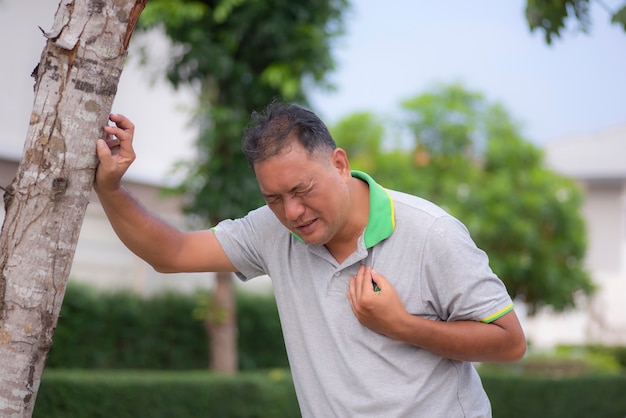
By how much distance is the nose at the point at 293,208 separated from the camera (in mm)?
2365

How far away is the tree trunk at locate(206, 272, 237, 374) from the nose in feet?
22.4

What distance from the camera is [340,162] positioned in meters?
2.51

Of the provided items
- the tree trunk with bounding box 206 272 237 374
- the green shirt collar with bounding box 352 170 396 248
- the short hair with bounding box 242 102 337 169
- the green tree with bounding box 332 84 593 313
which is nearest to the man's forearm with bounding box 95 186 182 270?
the short hair with bounding box 242 102 337 169

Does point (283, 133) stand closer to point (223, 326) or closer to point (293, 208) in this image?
point (293, 208)

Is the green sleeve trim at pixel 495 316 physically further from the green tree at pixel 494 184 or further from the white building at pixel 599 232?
the white building at pixel 599 232

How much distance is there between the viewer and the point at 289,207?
2.37 metres

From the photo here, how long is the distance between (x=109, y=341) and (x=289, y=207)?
769 centimetres

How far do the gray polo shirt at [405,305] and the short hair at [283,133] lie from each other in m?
0.24

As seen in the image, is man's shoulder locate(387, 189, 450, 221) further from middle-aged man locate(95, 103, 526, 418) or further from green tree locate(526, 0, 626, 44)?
green tree locate(526, 0, 626, 44)

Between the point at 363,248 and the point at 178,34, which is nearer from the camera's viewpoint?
the point at 363,248

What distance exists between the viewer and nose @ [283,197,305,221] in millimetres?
2365

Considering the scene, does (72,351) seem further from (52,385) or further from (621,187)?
(621,187)

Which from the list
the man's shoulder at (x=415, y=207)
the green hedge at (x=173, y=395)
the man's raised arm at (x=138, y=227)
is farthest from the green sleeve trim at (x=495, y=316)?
the green hedge at (x=173, y=395)

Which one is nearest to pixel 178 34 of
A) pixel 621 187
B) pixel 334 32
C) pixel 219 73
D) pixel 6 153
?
pixel 219 73
